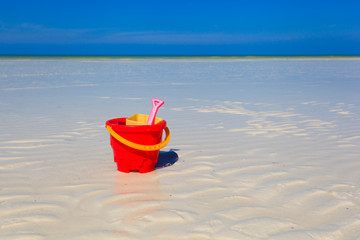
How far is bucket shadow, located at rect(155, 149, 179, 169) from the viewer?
3420 millimetres

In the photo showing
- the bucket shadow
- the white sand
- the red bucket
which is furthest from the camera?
the bucket shadow

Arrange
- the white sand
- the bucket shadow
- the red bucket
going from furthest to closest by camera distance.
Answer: the bucket shadow → the red bucket → the white sand

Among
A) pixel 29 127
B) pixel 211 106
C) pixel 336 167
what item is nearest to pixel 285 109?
pixel 211 106

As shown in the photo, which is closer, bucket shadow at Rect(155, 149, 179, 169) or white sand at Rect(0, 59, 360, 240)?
white sand at Rect(0, 59, 360, 240)

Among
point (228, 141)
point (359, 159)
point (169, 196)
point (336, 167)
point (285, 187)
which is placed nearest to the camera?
point (169, 196)

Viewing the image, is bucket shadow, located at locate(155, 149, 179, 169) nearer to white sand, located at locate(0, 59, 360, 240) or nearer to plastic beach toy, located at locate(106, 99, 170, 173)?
white sand, located at locate(0, 59, 360, 240)

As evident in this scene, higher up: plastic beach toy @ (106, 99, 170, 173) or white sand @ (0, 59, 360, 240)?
plastic beach toy @ (106, 99, 170, 173)

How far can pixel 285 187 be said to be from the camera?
9.26 feet

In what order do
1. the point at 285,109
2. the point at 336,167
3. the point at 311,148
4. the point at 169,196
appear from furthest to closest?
the point at 285,109, the point at 311,148, the point at 336,167, the point at 169,196

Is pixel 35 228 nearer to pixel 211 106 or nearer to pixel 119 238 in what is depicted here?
pixel 119 238

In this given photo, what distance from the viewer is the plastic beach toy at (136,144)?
299cm

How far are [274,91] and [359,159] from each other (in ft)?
19.9

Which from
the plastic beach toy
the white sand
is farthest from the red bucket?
the white sand

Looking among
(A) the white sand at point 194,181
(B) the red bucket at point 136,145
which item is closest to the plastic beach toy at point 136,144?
(B) the red bucket at point 136,145
